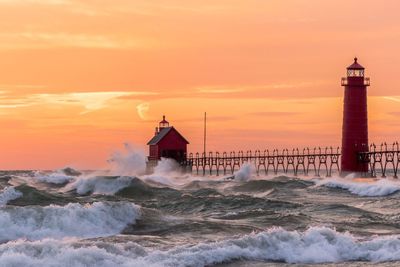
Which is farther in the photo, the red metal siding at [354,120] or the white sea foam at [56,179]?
the white sea foam at [56,179]

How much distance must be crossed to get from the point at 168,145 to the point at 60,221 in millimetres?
45880

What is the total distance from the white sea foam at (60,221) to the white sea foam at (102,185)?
74.3 ft

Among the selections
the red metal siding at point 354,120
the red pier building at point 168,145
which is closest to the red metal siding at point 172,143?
the red pier building at point 168,145

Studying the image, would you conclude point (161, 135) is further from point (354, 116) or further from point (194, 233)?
point (194, 233)

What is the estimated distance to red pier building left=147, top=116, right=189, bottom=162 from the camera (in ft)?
223

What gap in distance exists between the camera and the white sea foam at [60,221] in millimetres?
22047

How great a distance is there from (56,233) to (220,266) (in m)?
5.80

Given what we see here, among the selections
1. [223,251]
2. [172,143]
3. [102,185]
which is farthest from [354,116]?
[223,251]

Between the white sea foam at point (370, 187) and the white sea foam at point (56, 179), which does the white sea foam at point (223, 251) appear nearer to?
the white sea foam at point (370, 187)

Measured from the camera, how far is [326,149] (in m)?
62.2

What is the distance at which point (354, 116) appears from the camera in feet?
151

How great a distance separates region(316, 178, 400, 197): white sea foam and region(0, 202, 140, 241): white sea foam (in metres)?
20.5

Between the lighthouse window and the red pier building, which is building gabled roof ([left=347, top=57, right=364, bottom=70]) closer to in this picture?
the lighthouse window

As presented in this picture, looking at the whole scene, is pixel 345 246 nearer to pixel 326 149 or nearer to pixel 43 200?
pixel 43 200
